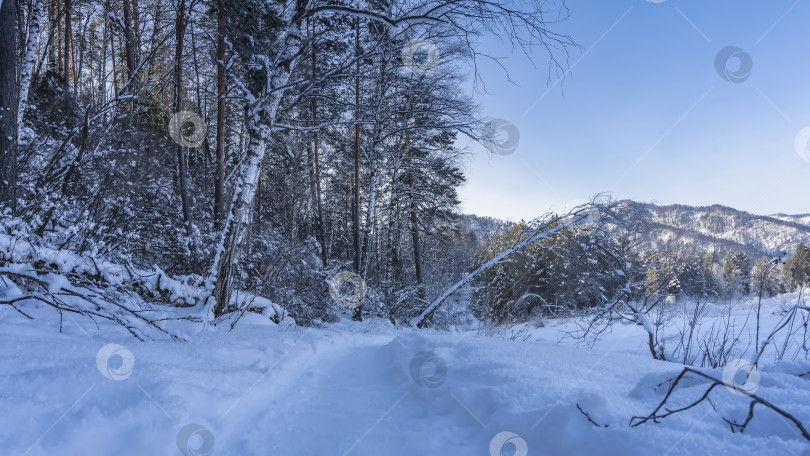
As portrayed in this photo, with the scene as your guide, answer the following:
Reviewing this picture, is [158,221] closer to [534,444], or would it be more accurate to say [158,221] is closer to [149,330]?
[149,330]

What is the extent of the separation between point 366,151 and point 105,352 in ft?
29.4

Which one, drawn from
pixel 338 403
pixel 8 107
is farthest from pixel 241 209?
pixel 338 403

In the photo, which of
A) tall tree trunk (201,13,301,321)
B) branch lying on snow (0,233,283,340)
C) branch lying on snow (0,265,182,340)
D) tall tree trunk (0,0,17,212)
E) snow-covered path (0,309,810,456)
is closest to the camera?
snow-covered path (0,309,810,456)

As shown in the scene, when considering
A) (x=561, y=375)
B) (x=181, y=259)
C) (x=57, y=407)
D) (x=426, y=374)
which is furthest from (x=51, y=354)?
(x=181, y=259)

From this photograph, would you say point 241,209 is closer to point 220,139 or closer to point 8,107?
point 8,107

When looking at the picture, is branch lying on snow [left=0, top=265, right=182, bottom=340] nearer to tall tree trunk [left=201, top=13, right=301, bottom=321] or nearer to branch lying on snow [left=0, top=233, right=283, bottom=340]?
branch lying on snow [left=0, top=233, right=283, bottom=340]

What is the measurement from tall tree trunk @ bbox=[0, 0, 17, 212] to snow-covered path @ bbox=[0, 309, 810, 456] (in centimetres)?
243

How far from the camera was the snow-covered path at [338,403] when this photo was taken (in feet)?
4.01

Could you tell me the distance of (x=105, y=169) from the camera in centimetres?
572

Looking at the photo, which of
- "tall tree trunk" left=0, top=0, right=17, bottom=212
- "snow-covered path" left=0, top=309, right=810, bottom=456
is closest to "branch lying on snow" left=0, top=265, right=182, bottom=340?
"snow-covered path" left=0, top=309, right=810, bottom=456

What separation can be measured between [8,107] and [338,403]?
15.4 feet

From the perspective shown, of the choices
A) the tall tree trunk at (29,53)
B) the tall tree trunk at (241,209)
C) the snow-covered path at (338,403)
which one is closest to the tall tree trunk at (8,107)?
the tall tree trunk at (29,53)

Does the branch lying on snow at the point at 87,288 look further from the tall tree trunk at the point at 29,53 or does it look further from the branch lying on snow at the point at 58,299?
the tall tree trunk at the point at 29,53

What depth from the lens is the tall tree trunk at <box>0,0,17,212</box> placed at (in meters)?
3.46
